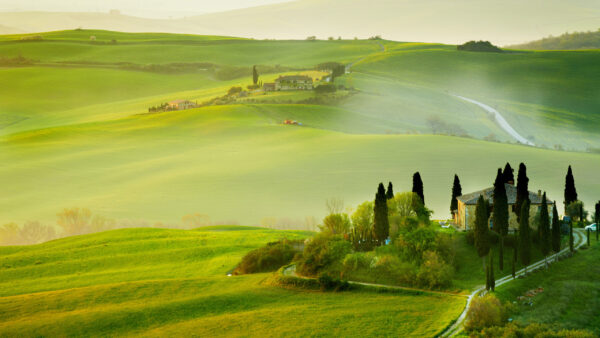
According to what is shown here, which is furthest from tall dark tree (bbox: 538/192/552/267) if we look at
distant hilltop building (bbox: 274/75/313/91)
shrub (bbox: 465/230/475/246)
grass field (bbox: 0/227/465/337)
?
distant hilltop building (bbox: 274/75/313/91)

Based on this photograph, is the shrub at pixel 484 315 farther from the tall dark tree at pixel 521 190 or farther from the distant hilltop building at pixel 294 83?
the distant hilltop building at pixel 294 83

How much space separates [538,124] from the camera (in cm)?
19038

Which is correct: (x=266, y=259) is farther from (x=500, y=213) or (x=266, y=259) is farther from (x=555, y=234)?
(x=555, y=234)

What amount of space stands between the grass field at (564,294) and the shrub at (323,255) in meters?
15.4

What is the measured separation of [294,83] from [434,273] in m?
138

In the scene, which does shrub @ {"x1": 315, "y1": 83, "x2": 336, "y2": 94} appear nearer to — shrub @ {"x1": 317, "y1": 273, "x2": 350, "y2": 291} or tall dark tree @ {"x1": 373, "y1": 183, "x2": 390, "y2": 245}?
tall dark tree @ {"x1": 373, "y1": 183, "x2": 390, "y2": 245}

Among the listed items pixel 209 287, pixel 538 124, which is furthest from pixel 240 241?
pixel 538 124

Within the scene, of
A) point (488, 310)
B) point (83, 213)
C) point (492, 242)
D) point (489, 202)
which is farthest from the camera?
point (83, 213)

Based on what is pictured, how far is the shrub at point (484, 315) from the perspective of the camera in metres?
44.1

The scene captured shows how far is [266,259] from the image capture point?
6694cm

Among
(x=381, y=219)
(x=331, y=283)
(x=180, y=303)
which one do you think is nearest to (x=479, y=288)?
A: (x=331, y=283)

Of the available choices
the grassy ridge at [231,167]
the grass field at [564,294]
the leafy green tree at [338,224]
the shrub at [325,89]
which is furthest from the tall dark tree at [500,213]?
the shrub at [325,89]

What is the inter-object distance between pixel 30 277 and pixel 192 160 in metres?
65.6

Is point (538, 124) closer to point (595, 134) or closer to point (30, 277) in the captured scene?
point (595, 134)
